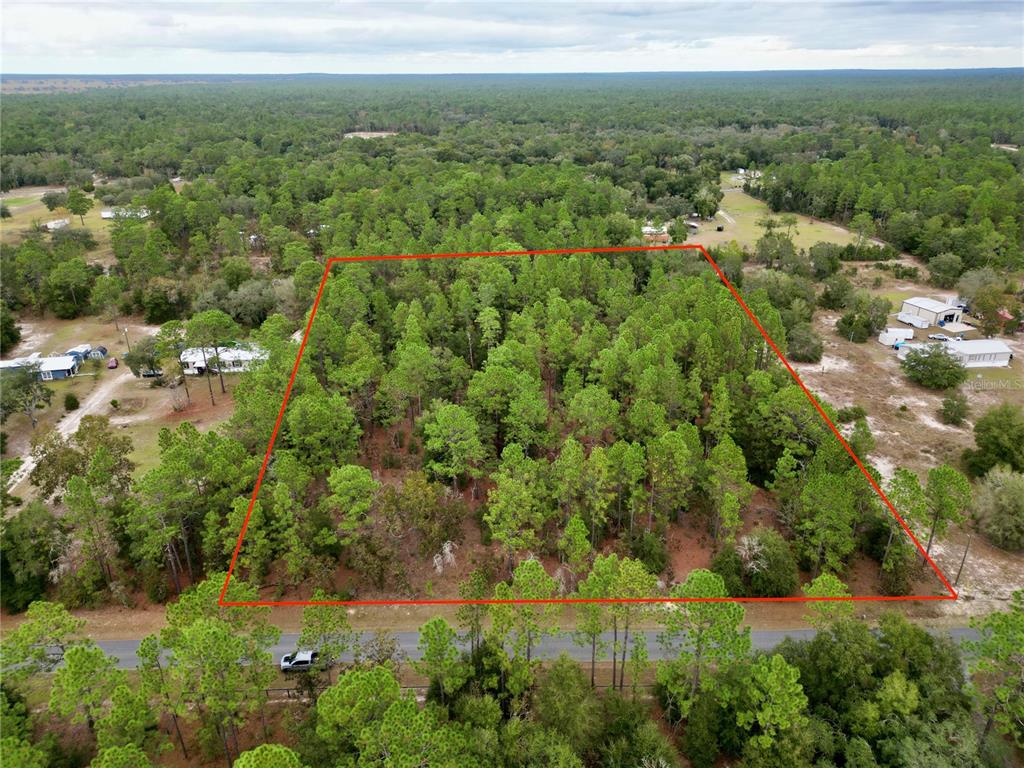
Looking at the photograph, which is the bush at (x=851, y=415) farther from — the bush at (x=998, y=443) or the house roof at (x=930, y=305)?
the house roof at (x=930, y=305)

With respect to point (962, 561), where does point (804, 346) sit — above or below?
above

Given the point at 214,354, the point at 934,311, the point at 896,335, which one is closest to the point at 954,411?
the point at 896,335

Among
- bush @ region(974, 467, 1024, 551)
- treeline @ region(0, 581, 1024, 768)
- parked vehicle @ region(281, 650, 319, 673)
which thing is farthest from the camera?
bush @ region(974, 467, 1024, 551)

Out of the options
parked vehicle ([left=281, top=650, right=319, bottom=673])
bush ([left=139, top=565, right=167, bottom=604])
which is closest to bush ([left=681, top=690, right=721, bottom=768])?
parked vehicle ([left=281, top=650, right=319, bottom=673])

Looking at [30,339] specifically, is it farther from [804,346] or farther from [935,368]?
[935,368]

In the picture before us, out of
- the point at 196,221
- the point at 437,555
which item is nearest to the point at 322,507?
the point at 437,555

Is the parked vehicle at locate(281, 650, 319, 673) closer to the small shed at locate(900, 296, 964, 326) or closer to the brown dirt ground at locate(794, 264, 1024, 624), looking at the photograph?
the brown dirt ground at locate(794, 264, 1024, 624)

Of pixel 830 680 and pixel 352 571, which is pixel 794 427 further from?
pixel 352 571
